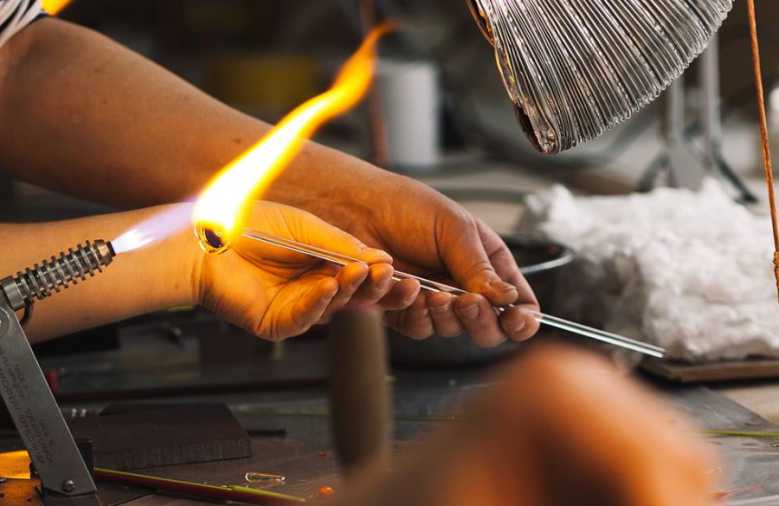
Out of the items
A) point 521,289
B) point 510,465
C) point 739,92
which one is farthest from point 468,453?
point 739,92

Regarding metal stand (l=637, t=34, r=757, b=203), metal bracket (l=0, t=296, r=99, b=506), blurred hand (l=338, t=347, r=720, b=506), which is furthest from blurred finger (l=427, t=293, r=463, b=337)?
metal stand (l=637, t=34, r=757, b=203)

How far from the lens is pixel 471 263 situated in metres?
0.82

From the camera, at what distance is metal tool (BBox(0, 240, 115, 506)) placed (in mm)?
639

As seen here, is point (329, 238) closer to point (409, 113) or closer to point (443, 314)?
point (443, 314)

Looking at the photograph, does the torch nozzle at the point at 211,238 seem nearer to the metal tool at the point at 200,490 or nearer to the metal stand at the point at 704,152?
the metal tool at the point at 200,490

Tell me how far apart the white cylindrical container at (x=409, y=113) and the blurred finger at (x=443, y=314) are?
6.76ft

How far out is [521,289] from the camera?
84 cm

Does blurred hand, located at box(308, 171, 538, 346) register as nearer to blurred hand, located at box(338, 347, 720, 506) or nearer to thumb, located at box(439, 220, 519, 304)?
thumb, located at box(439, 220, 519, 304)

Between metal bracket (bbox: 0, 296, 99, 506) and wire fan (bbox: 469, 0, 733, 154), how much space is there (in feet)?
1.08

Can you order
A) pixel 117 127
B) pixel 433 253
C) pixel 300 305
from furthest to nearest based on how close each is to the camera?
1. pixel 117 127
2. pixel 433 253
3. pixel 300 305

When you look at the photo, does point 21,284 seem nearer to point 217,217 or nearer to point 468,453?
point 217,217

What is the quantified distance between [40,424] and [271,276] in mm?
210

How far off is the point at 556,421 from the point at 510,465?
0.6 inches

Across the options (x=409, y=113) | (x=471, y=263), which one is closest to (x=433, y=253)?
(x=471, y=263)
